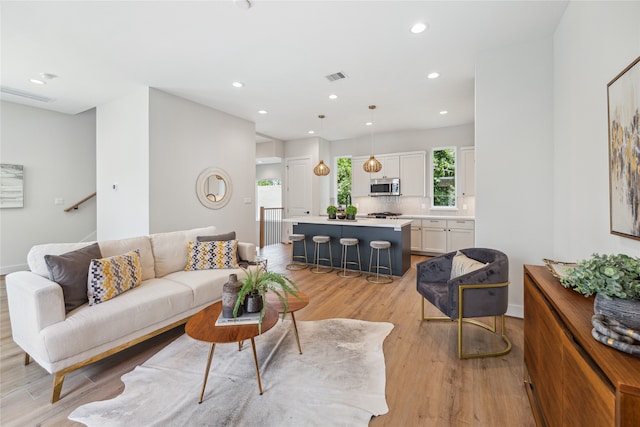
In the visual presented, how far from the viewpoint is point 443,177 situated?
21.7 feet

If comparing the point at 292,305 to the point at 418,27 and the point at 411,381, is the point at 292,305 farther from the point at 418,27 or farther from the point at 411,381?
the point at 418,27

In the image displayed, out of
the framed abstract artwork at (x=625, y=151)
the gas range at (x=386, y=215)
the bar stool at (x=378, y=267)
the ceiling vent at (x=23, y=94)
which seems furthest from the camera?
the gas range at (x=386, y=215)

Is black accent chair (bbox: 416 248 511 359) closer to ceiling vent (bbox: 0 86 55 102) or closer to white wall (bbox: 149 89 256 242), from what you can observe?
white wall (bbox: 149 89 256 242)

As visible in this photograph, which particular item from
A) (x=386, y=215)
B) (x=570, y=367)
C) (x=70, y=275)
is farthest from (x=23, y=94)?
(x=386, y=215)

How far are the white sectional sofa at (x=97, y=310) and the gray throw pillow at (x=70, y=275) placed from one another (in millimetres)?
87

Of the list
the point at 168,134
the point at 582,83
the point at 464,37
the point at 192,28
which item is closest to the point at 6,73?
the point at 168,134

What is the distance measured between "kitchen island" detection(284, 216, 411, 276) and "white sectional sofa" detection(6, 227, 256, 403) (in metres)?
2.55

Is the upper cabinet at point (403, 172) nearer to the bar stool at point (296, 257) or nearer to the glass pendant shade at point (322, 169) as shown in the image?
the glass pendant shade at point (322, 169)

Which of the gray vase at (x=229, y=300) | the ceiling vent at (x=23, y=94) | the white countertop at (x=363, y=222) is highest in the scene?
the ceiling vent at (x=23, y=94)

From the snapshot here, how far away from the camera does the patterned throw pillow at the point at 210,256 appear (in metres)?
3.29

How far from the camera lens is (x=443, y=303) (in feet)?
8.02

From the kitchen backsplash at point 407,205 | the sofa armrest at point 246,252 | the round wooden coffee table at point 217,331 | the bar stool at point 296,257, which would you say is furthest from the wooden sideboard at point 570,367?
the kitchen backsplash at point 407,205

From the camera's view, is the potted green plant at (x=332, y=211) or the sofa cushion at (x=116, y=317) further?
the potted green plant at (x=332, y=211)

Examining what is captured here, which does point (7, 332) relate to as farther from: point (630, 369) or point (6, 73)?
point (630, 369)
